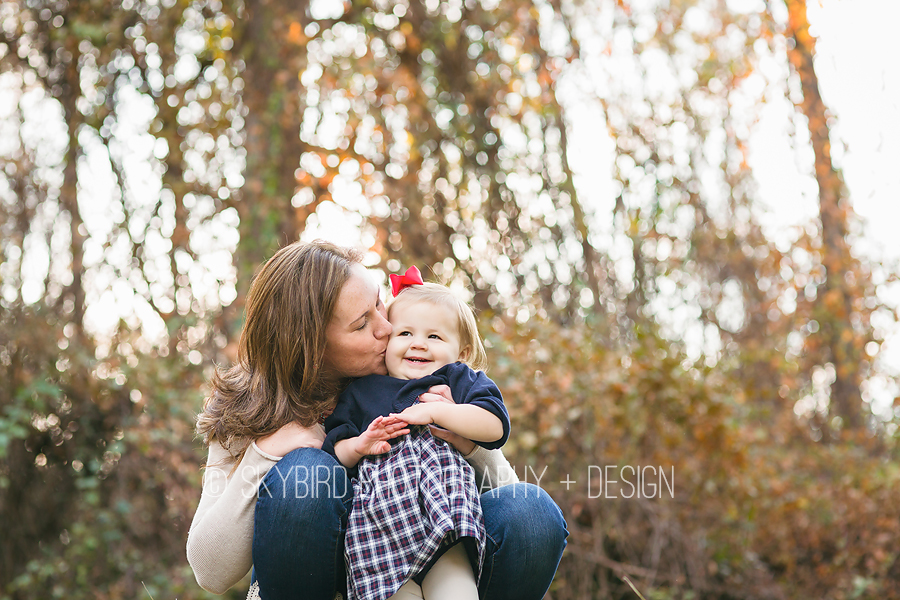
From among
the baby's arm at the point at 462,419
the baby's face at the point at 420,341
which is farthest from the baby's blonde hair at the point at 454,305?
the baby's arm at the point at 462,419

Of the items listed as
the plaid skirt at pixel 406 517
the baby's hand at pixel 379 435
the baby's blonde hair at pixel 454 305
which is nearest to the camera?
the plaid skirt at pixel 406 517

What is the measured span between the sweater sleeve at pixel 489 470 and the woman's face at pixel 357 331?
326mm

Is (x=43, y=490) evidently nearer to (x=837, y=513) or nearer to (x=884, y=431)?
(x=837, y=513)

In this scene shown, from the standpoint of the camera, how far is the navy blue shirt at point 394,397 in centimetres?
179

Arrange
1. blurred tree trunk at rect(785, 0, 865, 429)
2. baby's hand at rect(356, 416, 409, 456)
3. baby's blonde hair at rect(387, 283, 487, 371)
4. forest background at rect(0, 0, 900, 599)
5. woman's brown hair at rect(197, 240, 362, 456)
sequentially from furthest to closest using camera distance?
blurred tree trunk at rect(785, 0, 865, 429) < forest background at rect(0, 0, 900, 599) < baby's blonde hair at rect(387, 283, 487, 371) < woman's brown hair at rect(197, 240, 362, 456) < baby's hand at rect(356, 416, 409, 456)

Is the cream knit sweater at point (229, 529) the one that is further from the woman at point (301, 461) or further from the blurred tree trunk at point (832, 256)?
the blurred tree trunk at point (832, 256)

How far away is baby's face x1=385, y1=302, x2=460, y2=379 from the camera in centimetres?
192

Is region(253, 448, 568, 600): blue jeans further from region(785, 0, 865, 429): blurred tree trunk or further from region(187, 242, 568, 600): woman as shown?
region(785, 0, 865, 429): blurred tree trunk

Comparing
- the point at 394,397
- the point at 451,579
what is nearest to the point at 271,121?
the point at 394,397

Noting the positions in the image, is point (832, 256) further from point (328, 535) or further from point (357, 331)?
point (328, 535)

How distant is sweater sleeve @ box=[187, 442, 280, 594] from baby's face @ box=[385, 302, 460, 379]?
0.37m

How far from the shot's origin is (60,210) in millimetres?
5938

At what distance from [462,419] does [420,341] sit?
27cm

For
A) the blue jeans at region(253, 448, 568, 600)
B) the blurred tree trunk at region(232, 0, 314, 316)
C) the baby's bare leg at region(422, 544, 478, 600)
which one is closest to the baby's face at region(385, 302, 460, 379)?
the blue jeans at region(253, 448, 568, 600)
